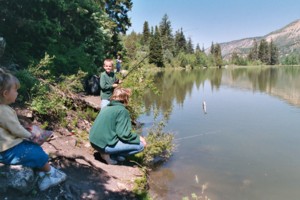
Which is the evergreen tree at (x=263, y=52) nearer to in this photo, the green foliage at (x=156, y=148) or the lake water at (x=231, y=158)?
the lake water at (x=231, y=158)

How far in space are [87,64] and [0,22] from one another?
334cm

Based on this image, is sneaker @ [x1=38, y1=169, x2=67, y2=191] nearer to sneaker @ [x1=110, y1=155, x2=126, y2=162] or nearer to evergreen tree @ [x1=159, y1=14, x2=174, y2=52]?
sneaker @ [x1=110, y1=155, x2=126, y2=162]

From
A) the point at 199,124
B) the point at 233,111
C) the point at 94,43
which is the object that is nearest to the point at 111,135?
the point at 199,124

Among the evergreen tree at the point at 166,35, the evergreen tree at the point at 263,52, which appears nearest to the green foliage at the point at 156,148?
the evergreen tree at the point at 166,35

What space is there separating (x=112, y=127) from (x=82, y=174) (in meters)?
0.96

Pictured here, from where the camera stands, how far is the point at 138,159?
6680mm

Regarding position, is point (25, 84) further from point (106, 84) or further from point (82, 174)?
point (82, 174)

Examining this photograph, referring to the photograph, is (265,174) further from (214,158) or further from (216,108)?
(216,108)

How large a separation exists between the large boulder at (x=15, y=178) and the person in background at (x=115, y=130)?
178 cm

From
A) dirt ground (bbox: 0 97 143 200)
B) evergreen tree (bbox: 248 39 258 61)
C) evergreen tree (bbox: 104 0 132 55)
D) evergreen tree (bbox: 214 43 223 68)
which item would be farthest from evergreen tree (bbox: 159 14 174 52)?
dirt ground (bbox: 0 97 143 200)

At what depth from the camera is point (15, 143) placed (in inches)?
143

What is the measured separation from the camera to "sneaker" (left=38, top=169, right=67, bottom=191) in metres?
3.94

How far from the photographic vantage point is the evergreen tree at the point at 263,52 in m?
145

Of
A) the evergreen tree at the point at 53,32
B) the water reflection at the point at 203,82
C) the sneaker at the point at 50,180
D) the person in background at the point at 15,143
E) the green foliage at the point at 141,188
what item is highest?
the evergreen tree at the point at 53,32
